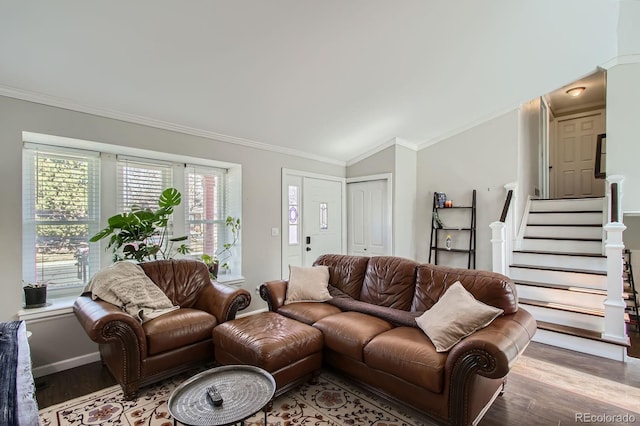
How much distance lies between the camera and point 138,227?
3041 millimetres

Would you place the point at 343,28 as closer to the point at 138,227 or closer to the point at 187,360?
the point at 138,227

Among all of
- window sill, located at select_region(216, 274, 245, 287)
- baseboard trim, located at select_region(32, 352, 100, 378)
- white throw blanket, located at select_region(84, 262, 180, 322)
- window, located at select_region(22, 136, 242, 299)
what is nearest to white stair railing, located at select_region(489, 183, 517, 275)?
window sill, located at select_region(216, 274, 245, 287)

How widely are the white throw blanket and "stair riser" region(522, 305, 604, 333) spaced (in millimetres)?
3956

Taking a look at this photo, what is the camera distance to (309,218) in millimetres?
4891

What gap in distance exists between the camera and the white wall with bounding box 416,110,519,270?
15.0 ft

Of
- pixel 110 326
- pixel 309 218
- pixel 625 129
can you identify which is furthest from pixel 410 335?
pixel 625 129

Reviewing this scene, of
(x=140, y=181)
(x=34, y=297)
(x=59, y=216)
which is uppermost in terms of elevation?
(x=140, y=181)

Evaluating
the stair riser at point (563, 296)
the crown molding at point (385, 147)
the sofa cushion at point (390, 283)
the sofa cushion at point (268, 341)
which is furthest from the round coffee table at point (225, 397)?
the crown molding at point (385, 147)

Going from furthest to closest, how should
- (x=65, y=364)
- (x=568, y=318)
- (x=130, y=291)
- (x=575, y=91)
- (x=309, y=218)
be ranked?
(x=575, y=91)
(x=309, y=218)
(x=568, y=318)
(x=65, y=364)
(x=130, y=291)

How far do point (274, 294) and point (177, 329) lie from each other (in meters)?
0.97

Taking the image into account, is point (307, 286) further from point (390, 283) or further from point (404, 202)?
point (404, 202)

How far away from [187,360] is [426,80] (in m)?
3.69

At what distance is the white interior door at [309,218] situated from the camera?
15.1ft

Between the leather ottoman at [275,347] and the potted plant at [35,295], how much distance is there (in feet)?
5.17
